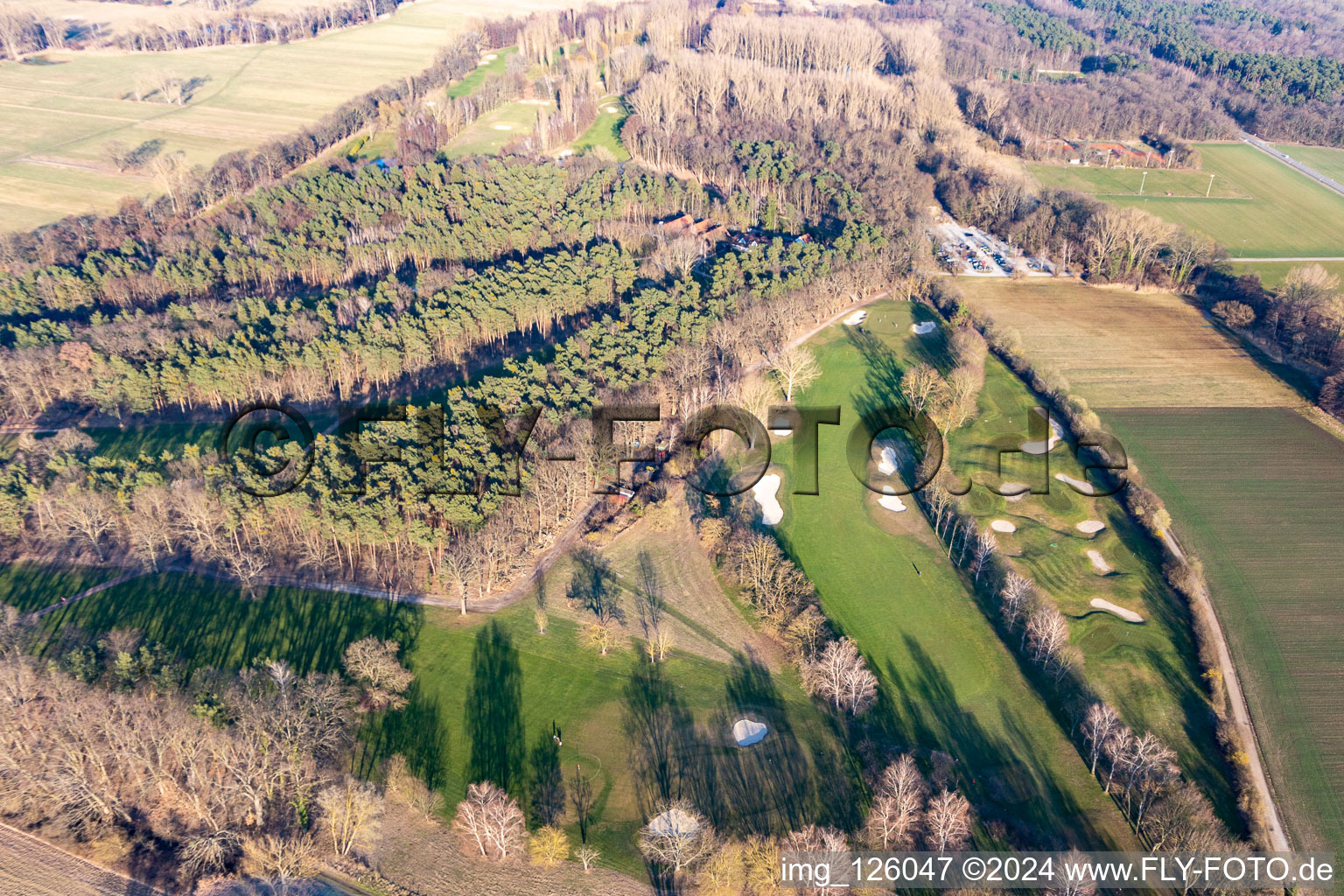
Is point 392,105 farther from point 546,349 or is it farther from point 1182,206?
point 1182,206

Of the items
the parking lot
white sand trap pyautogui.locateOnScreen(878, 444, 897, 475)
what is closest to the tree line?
white sand trap pyautogui.locateOnScreen(878, 444, 897, 475)

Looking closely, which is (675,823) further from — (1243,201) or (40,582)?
(1243,201)

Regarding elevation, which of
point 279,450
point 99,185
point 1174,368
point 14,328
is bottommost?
point 1174,368

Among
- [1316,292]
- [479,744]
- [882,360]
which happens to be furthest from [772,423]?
[1316,292]

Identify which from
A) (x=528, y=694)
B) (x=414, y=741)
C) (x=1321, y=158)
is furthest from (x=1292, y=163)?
(x=414, y=741)

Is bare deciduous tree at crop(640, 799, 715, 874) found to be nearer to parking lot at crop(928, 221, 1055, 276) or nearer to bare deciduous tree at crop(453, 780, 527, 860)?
bare deciduous tree at crop(453, 780, 527, 860)

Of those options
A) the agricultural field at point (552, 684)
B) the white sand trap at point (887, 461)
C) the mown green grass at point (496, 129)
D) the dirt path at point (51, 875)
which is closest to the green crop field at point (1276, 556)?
the white sand trap at point (887, 461)
